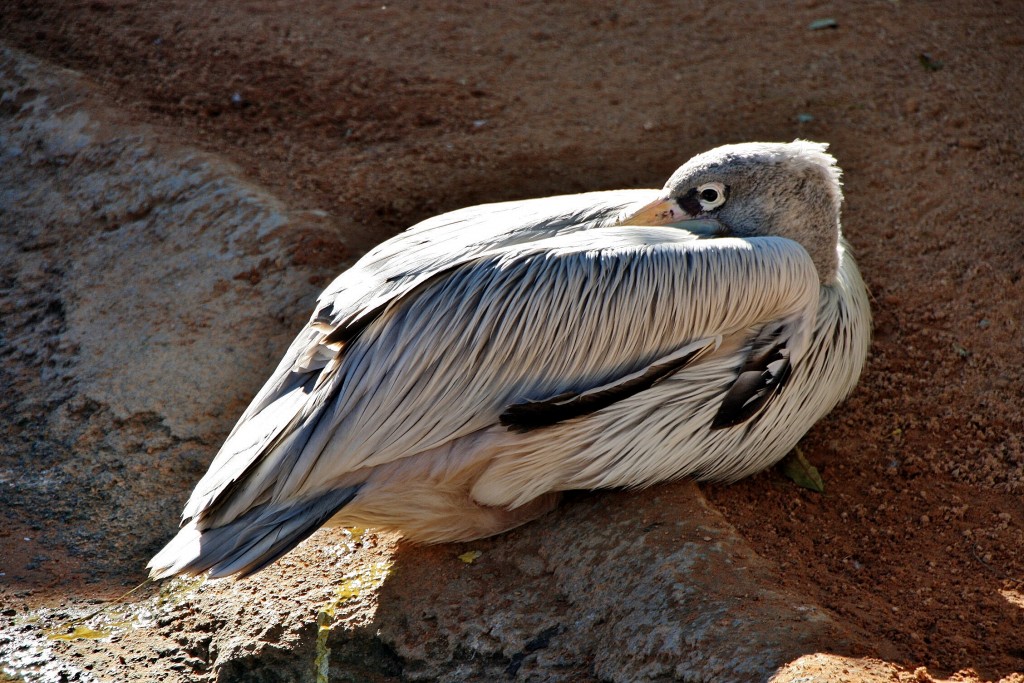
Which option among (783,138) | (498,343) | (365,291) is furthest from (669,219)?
(783,138)

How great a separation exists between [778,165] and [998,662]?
1.90 meters

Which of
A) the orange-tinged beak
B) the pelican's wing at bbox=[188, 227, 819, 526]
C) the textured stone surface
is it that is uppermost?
the orange-tinged beak

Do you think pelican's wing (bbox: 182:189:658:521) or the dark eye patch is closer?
pelican's wing (bbox: 182:189:658:521)

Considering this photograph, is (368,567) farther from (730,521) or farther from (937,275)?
(937,275)

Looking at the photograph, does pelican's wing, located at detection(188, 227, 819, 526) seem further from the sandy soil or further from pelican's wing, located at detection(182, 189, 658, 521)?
the sandy soil

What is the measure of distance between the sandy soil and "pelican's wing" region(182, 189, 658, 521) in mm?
1173

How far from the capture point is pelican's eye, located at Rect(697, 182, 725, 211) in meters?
3.86

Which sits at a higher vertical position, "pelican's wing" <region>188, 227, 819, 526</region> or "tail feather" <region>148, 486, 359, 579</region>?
"pelican's wing" <region>188, 227, 819, 526</region>

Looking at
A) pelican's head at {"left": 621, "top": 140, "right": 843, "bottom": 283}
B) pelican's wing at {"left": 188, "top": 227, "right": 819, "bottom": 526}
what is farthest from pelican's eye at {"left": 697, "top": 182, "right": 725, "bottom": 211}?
pelican's wing at {"left": 188, "top": 227, "right": 819, "bottom": 526}

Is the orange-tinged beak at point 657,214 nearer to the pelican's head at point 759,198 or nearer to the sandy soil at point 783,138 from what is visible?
the pelican's head at point 759,198

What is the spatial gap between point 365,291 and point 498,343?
1.78 ft

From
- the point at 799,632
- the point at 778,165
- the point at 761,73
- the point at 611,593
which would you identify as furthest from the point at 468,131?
the point at 799,632

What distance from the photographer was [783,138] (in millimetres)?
5699

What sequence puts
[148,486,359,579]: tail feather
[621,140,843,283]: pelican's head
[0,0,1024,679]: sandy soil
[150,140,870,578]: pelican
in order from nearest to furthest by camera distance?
[148,486,359,579]: tail feather, [150,140,870,578]: pelican, [0,0,1024,679]: sandy soil, [621,140,843,283]: pelican's head
